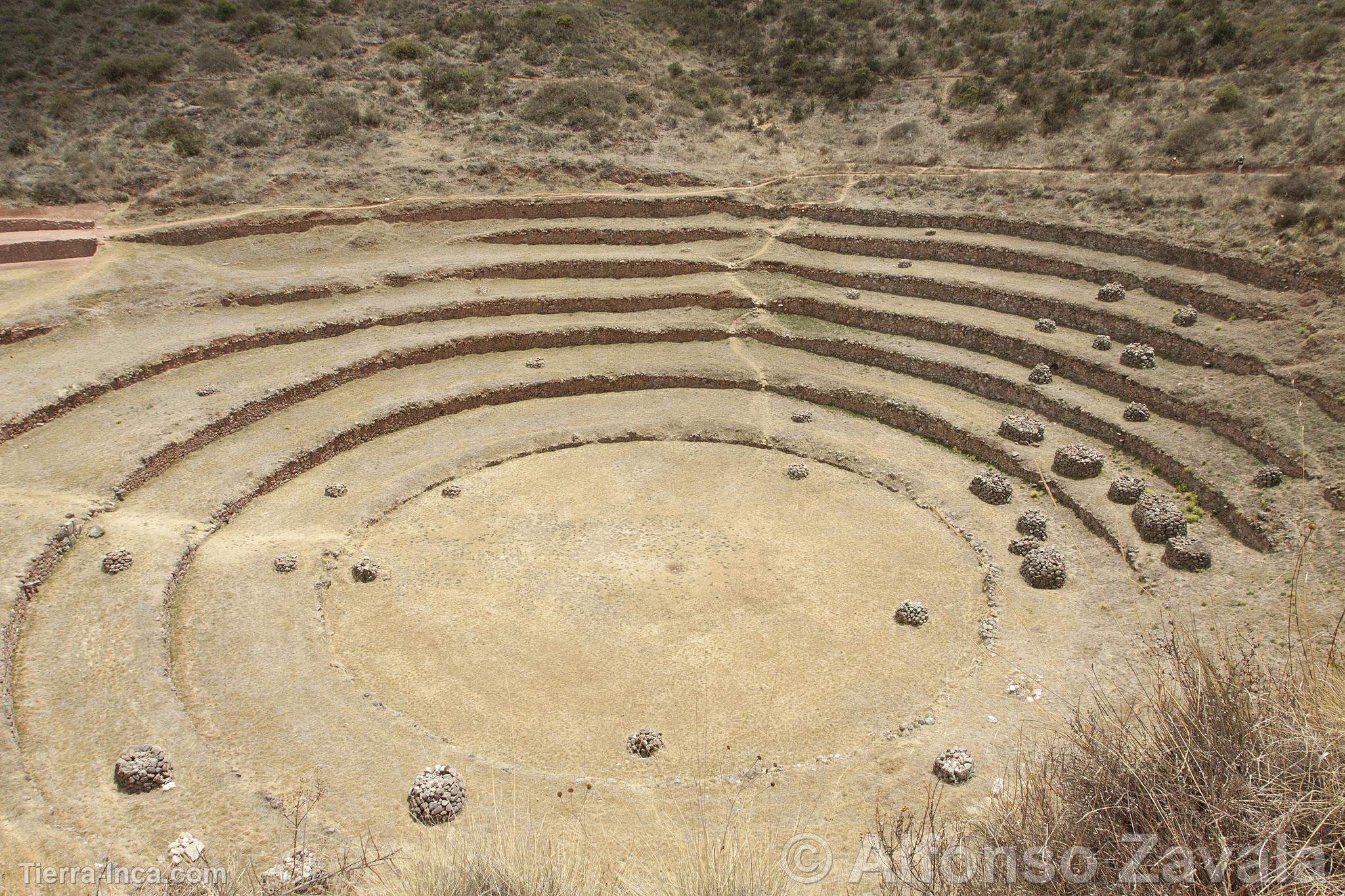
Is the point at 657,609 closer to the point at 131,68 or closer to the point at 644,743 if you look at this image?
the point at 644,743

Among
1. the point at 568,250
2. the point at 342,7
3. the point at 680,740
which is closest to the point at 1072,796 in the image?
the point at 680,740

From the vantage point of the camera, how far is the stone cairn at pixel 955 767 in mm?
13797

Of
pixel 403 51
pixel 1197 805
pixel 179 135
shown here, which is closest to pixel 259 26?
pixel 403 51

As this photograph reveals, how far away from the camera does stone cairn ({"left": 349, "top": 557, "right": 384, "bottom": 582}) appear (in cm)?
2077

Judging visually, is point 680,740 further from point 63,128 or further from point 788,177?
point 63,128

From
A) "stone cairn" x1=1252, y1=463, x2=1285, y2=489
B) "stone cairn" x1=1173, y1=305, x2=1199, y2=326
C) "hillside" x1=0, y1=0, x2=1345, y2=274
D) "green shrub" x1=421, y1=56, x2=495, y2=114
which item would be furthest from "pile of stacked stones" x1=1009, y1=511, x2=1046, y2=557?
"green shrub" x1=421, y1=56, x2=495, y2=114

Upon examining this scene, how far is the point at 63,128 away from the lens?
4128 cm

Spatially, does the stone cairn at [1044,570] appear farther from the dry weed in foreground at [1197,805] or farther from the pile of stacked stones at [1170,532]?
the dry weed in foreground at [1197,805]

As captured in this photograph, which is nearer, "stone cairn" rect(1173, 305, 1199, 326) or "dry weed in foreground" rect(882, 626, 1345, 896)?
"dry weed in foreground" rect(882, 626, 1345, 896)

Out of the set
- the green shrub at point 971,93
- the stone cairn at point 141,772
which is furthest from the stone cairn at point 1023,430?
the green shrub at point 971,93

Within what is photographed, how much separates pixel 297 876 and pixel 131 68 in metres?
50.0

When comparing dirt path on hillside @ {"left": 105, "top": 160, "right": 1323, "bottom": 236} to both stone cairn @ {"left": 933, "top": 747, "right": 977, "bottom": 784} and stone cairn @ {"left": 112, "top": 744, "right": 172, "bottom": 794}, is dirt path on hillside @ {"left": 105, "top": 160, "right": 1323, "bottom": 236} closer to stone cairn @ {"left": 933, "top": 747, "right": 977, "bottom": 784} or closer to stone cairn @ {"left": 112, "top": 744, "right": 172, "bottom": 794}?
stone cairn @ {"left": 112, "top": 744, "right": 172, "bottom": 794}

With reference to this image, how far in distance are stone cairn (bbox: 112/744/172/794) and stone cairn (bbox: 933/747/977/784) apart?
41.3ft

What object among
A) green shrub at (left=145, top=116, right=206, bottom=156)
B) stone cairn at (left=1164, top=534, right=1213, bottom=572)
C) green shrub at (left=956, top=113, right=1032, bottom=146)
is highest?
green shrub at (left=956, top=113, right=1032, bottom=146)
